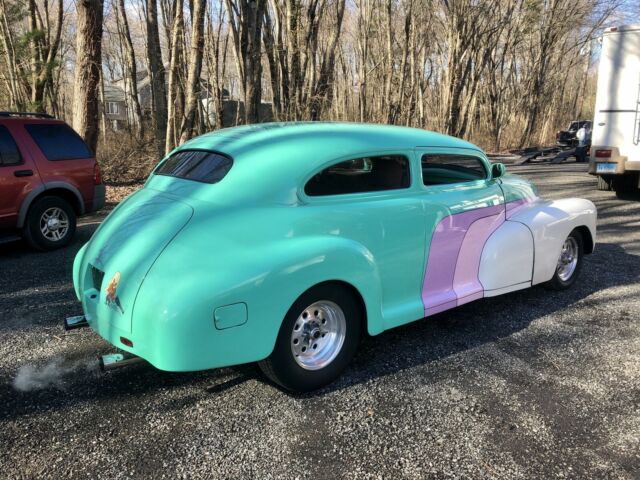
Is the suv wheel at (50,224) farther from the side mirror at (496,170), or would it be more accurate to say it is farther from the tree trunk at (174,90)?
the side mirror at (496,170)

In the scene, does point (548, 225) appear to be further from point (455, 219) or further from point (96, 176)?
point (96, 176)

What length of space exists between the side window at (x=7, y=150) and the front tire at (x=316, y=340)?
5486mm

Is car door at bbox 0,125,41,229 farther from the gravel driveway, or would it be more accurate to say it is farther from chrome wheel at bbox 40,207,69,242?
the gravel driveway

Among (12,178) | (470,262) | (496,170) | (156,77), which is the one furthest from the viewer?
(156,77)

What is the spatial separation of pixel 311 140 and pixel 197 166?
886 millimetres

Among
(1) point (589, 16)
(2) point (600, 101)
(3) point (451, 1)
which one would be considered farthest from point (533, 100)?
(2) point (600, 101)

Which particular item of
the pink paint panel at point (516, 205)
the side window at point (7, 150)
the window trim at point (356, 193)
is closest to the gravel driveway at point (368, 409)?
the pink paint panel at point (516, 205)

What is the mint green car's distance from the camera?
2.97 m

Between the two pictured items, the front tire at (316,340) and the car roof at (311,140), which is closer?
the front tire at (316,340)

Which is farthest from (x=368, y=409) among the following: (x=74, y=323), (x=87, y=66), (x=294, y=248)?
(x=87, y=66)

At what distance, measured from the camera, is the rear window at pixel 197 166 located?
3562 millimetres

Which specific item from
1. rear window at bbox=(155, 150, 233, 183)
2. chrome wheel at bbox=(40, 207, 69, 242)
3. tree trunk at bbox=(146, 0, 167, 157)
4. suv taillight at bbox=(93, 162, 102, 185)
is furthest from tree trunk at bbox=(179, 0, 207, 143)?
rear window at bbox=(155, 150, 233, 183)

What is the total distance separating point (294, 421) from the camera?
3.17 metres

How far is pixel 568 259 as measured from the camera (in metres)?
5.61
